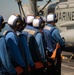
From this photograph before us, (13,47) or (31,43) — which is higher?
(13,47)

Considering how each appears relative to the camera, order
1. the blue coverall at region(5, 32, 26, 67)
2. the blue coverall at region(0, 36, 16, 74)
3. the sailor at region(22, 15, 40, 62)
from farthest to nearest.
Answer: the sailor at region(22, 15, 40, 62), the blue coverall at region(5, 32, 26, 67), the blue coverall at region(0, 36, 16, 74)

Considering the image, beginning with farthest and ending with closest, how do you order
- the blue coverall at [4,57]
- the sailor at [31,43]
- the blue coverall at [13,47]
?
the sailor at [31,43], the blue coverall at [13,47], the blue coverall at [4,57]

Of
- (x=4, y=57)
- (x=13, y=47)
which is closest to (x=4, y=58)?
(x=4, y=57)

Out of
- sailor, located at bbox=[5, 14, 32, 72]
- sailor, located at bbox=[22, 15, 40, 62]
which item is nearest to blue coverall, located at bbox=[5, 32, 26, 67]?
sailor, located at bbox=[5, 14, 32, 72]

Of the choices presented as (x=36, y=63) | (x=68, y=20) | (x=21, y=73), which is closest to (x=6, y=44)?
(x=21, y=73)

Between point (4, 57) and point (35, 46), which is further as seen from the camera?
point (35, 46)

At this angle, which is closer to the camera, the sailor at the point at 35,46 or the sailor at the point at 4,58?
the sailor at the point at 4,58

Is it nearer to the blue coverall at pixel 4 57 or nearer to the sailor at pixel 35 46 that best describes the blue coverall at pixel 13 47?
the blue coverall at pixel 4 57

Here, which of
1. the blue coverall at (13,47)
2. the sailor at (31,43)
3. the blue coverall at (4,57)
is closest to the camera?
the blue coverall at (4,57)

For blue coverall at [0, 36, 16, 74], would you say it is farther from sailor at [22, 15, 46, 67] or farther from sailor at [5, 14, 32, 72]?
sailor at [22, 15, 46, 67]

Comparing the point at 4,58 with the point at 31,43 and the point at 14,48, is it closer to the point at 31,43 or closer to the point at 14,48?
the point at 14,48

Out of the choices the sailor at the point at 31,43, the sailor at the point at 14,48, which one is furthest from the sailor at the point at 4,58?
the sailor at the point at 31,43

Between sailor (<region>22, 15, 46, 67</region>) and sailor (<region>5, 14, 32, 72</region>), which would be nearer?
sailor (<region>5, 14, 32, 72</region>)

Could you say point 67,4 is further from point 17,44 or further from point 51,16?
point 17,44
